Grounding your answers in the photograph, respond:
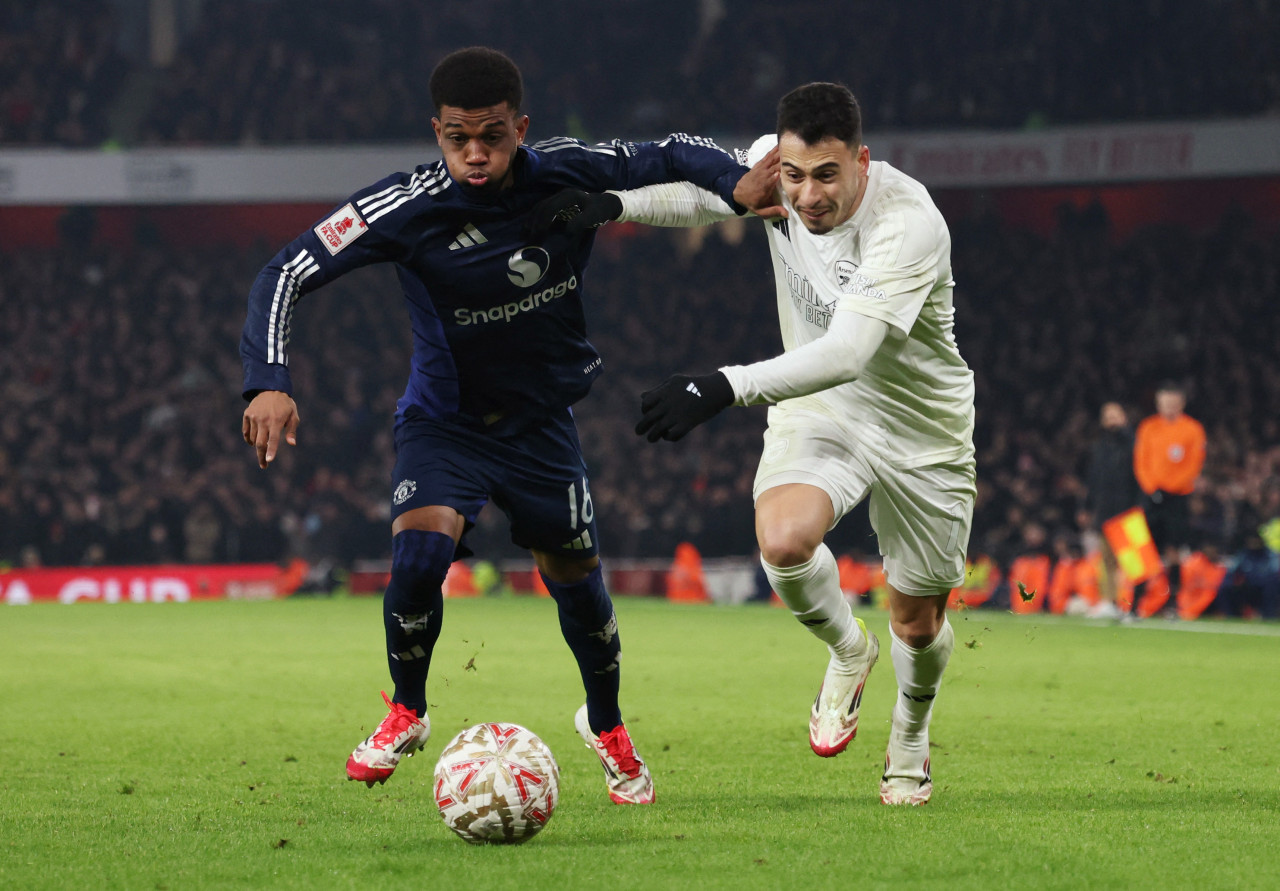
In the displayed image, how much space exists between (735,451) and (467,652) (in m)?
11.4

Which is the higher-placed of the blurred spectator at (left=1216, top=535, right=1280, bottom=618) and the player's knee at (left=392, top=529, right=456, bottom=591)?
the player's knee at (left=392, top=529, right=456, bottom=591)

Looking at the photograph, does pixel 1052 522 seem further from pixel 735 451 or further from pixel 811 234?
pixel 811 234

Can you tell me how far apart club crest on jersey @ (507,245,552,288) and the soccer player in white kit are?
8.2 inches

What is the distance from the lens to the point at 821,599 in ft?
17.7

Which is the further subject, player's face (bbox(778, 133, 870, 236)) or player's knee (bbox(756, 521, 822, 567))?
player's knee (bbox(756, 521, 822, 567))

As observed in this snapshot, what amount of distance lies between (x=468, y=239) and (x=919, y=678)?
7.33ft

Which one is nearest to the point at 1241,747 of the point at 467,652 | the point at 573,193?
the point at 573,193

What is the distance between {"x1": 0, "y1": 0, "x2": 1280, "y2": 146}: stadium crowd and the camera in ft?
79.9

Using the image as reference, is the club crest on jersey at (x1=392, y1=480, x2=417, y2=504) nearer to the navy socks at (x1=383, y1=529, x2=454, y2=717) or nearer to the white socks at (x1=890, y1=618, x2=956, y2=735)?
the navy socks at (x1=383, y1=529, x2=454, y2=717)

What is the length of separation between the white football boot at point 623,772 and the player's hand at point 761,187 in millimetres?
1916

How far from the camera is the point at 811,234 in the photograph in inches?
210

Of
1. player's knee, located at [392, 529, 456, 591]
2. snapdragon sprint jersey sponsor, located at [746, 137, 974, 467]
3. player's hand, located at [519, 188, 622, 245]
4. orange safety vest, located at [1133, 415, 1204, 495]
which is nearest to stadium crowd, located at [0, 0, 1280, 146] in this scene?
orange safety vest, located at [1133, 415, 1204, 495]

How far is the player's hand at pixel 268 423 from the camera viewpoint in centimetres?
444

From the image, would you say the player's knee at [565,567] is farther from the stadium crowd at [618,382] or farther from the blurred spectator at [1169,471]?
the stadium crowd at [618,382]
